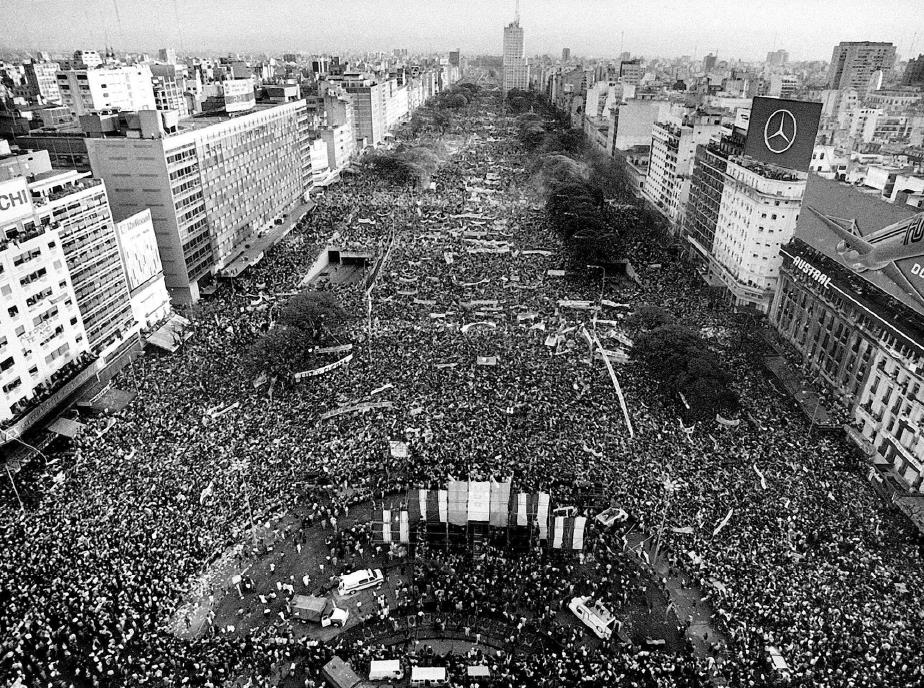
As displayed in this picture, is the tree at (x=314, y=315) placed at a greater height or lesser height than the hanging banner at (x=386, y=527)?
greater

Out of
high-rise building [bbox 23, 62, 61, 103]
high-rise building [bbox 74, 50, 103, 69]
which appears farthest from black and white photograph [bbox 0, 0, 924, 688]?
high-rise building [bbox 23, 62, 61, 103]

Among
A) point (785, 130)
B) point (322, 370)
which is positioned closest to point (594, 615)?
point (322, 370)

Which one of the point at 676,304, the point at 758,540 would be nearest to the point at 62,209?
the point at 758,540

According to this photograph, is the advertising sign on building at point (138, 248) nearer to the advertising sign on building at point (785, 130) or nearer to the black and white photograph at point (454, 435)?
the black and white photograph at point (454, 435)

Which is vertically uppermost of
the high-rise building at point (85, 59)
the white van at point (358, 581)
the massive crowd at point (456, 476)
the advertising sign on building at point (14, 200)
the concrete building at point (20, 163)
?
the high-rise building at point (85, 59)

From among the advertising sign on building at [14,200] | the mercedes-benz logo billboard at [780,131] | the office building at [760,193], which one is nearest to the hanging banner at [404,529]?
the advertising sign on building at [14,200]

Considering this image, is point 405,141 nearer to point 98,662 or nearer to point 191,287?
point 191,287

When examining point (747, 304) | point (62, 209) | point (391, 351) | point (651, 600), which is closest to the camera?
point (651, 600)
